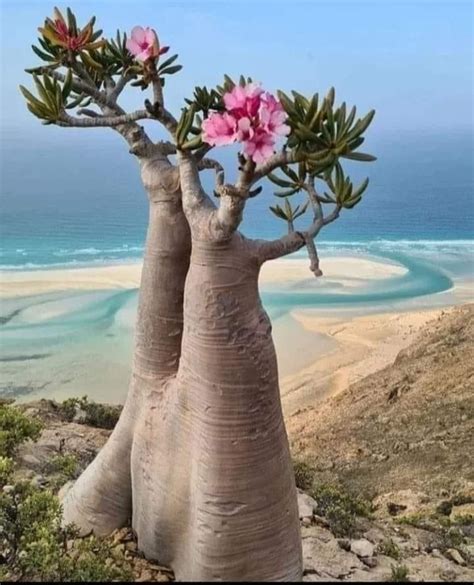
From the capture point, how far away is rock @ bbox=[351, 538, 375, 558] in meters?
4.74

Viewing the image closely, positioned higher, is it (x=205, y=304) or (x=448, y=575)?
(x=205, y=304)

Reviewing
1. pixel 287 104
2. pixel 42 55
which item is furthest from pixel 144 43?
pixel 287 104

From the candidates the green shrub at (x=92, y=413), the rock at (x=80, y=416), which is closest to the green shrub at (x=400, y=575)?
the green shrub at (x=92, y=413)

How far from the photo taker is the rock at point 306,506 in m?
5.41

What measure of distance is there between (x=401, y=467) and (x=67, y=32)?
251 inches

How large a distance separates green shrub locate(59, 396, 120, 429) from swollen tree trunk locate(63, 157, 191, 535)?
15.2 feet

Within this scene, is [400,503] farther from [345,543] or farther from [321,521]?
[345,543]

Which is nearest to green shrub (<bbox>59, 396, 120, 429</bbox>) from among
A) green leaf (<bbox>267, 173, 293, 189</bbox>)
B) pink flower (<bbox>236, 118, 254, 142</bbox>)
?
green leaf (<bbox>267, 173, 293, 189</bbox>)

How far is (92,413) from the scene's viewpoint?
894cm

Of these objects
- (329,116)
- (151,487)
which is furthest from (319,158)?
(151,487)

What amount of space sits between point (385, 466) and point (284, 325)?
689 centimetres

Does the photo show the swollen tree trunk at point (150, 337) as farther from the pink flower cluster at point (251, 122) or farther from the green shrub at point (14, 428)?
the green shrub at point (14, 428)

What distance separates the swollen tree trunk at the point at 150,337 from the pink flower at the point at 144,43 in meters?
0.55

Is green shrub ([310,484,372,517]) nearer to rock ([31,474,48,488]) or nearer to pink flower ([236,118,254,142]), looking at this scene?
rock ([31,474,48,488])
